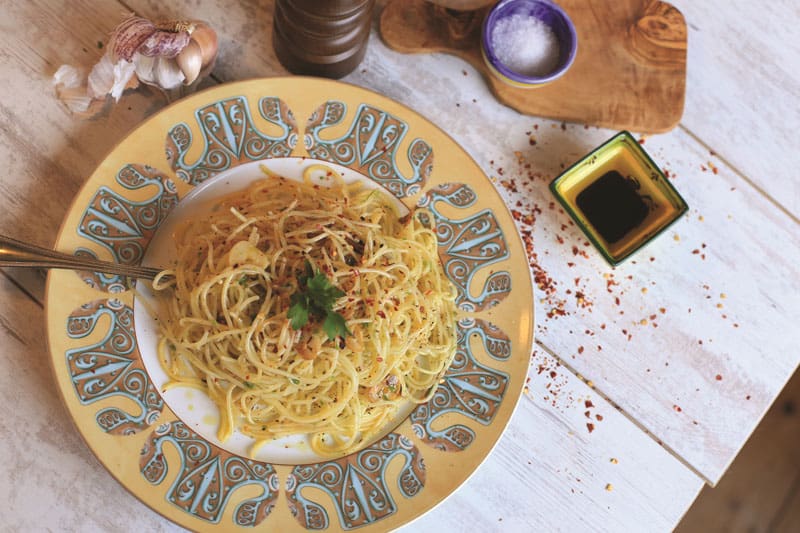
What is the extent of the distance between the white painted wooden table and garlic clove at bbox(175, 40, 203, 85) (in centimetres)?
23

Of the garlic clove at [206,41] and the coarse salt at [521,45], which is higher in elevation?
the coarse salt at [521,45]

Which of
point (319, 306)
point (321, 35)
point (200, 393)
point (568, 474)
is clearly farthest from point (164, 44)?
point (568, 474)

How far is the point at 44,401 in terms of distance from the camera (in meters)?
2.20

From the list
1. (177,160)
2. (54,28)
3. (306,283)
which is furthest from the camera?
(54,28)

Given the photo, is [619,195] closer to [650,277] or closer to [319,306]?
[650,277]

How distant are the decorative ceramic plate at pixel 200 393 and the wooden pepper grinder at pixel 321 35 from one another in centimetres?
12

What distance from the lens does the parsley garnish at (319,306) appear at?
1912 mm

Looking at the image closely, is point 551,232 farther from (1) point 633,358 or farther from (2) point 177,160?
(2) point 177,160

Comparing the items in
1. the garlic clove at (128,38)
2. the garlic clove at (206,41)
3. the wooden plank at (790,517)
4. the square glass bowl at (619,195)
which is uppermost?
the square glass bowl at (619,195)

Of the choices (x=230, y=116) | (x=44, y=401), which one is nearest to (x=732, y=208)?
(x=230, y=116)

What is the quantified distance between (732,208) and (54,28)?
8.22 ft

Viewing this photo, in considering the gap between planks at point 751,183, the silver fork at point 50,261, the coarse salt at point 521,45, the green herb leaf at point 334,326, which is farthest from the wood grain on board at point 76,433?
the gap between planks at point 751,183

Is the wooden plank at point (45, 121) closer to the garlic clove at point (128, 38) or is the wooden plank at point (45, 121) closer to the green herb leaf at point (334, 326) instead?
the garlic clove at point (128, 38)

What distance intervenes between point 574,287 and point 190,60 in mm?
1503
